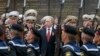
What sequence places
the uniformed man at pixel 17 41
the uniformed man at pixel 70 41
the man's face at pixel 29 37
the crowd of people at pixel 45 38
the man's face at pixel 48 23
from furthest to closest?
the man's face at pixel 48 23, the man's face at pixel 29 37, the uniformed man at pixel 17 41, the crowd of people at pixel 45 38, the uniformed man at pixel 70 41

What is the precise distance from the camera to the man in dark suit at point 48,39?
10211 mm

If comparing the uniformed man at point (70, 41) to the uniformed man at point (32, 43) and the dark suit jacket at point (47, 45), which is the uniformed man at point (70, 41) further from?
the dark suit jacket at point (47, 45)

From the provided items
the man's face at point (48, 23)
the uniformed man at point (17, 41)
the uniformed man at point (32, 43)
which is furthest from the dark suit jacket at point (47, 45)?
the uniformed man at point (17, 41)

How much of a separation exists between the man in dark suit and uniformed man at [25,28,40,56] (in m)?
0.74

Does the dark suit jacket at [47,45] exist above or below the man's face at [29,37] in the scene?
below

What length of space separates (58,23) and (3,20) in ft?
3.50

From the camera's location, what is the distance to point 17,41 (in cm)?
902

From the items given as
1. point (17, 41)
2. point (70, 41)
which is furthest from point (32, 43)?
point (70, 41)

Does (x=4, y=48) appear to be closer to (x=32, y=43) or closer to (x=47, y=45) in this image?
(x=32, y=43)

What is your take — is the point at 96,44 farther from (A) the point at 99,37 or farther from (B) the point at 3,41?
(B) the point at 3,41

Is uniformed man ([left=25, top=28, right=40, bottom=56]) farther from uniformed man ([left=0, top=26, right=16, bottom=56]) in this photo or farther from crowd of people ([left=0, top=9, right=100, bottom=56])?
uniformed man ([left=0, top=26, right=16, bottom=56])

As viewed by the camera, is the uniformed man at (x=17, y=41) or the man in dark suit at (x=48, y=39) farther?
the man in dark suit at (x=48, y=39)

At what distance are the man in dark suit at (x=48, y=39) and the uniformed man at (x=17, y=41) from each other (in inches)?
40.6

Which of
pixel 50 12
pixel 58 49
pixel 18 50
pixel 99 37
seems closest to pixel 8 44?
pixel 18 50
